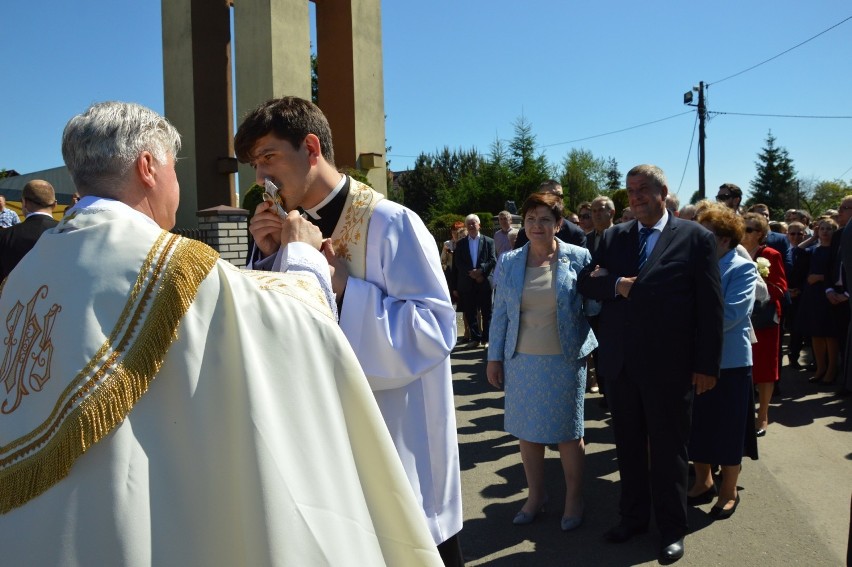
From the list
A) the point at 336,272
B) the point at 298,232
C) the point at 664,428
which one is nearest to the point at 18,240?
the point at 336,272

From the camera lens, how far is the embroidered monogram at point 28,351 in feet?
4.26

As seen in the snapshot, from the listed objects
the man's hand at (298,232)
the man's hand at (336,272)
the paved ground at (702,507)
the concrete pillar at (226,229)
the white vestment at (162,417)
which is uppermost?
the concrete pillar at (226,229)

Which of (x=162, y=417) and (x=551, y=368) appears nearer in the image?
(x=162, y=417)

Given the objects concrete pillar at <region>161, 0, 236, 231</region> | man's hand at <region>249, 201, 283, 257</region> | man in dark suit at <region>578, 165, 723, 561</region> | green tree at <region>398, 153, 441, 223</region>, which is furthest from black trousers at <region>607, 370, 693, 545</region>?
green tree at <region>398, 153, 441, 223</region>

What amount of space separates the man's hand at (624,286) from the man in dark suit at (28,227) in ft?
14.2

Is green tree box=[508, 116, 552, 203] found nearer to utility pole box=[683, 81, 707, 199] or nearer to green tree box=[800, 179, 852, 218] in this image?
utility pole box=[683, 81, 707, 199]

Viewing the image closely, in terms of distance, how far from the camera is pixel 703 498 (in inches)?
189

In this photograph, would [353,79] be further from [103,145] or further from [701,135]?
[103,145]

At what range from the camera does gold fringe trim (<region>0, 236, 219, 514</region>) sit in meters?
1.23

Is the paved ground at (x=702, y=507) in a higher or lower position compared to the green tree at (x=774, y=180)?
lower

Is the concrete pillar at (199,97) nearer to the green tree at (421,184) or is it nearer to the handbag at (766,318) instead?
the handbag at (766,318)

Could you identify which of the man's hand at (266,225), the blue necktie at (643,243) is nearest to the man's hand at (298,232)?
the man's hand at (266,225)

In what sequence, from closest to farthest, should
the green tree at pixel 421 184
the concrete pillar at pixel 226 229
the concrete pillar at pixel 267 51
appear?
the concrete pillar at pixel 226 229 < the concrete pillar at pixel 267 51 < the green tree at pixel 421 184

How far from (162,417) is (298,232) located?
30.9 inches
